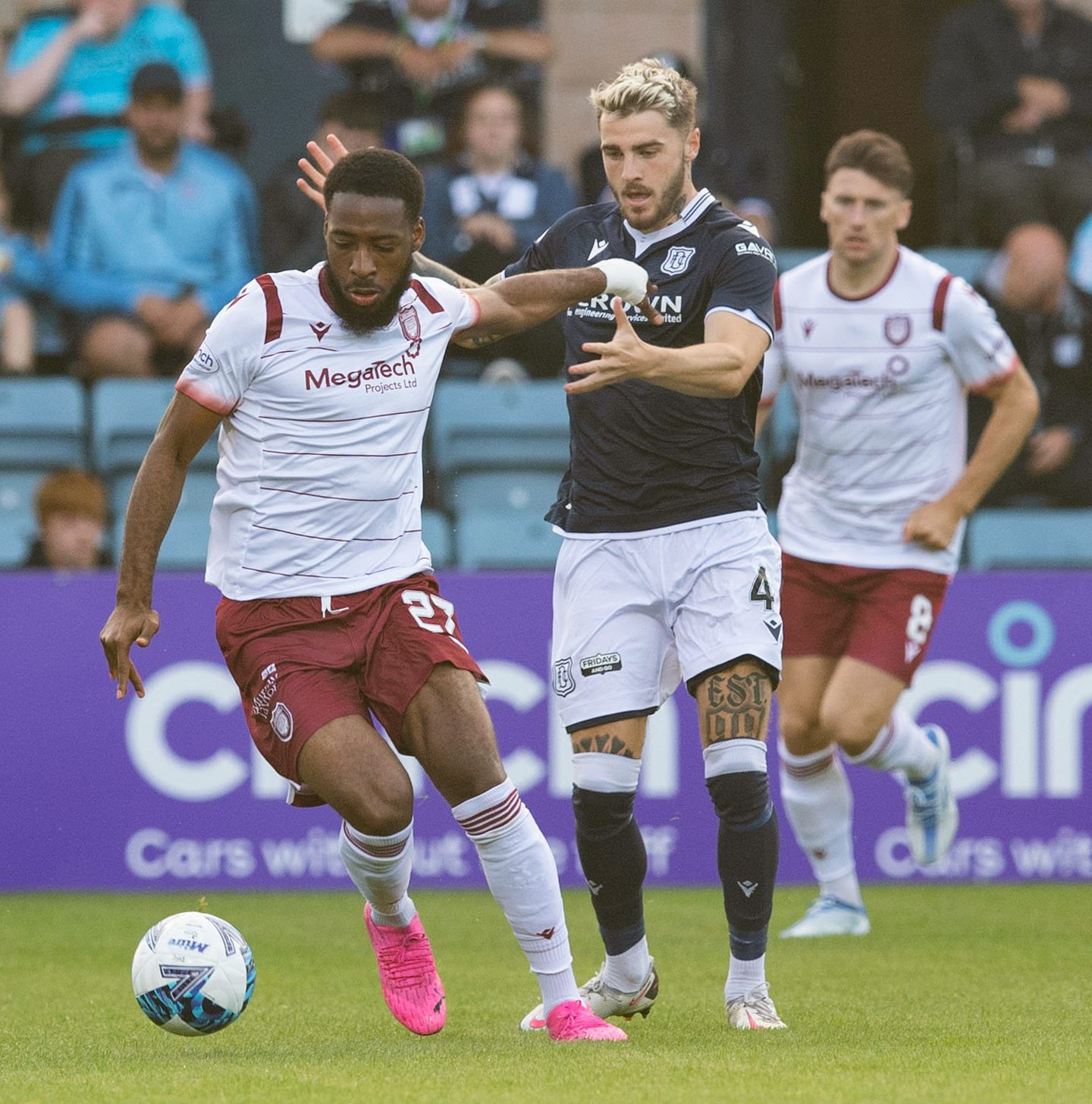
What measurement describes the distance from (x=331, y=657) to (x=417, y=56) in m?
7.10

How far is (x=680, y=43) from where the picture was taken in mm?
13086

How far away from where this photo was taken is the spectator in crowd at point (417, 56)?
1174 centimetres

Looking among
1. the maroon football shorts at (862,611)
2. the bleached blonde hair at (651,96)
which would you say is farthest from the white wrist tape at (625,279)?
the maroon football shorts at (862,611)

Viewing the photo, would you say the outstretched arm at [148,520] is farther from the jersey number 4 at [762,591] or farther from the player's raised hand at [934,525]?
the player's raised hand at [934,525]

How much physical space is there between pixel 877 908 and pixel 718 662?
340 centimetres

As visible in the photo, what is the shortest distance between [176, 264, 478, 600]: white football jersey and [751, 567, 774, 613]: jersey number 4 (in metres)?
0.99

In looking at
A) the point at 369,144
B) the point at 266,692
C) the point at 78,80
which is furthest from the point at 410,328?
the point at 78,80

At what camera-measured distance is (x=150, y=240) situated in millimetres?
11031

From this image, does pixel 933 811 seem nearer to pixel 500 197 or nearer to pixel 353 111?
pixel 500 197

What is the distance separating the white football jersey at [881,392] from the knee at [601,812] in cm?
239

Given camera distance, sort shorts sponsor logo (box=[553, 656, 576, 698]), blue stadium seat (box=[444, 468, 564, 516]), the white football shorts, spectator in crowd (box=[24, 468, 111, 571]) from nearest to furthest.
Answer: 1. the white football shorts
2. shorts sponsor logo (box=[553, 656, 576, 698])
3. spectator in crowd (box=[24, 468, 111, 571])
4. blue stadium seat (box=[444, 468, 564, 516])

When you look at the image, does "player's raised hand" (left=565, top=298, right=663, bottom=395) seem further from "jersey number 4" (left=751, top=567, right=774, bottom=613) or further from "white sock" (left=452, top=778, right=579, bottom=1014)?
"white sock" (left=452, top=778, right=579, bottom=1014)

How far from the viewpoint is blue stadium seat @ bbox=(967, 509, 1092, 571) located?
1041cm

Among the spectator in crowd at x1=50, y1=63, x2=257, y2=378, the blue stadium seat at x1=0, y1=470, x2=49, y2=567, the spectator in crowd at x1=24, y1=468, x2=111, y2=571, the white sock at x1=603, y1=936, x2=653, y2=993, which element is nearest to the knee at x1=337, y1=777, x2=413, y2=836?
the white sock at x1=603, y1=936, x2=653, y2=993
